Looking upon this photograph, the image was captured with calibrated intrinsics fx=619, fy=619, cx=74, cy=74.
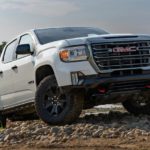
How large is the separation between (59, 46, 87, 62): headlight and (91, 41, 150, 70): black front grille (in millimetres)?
155

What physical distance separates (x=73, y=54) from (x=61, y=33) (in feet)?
5.16

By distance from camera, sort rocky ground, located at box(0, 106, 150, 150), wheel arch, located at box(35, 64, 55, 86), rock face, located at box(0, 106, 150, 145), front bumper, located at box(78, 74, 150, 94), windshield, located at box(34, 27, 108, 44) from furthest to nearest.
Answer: windshield, located at box(34, 27, 108, 44) → wheel arch, located at box(35, 64, 55, 86) → front bumper, located at box(78, 74, 150, 94) → rock face, located at box(0, 106, 150, 145) → rocky ground, located at box(0, 106, 150, 150)

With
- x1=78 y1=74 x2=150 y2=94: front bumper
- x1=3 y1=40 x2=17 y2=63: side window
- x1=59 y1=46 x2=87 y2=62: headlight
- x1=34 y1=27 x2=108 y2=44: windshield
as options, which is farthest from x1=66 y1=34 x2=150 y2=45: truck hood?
x1=3 y1=40 x2=17 y2=63: side window

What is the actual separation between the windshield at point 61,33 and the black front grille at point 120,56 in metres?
1.41

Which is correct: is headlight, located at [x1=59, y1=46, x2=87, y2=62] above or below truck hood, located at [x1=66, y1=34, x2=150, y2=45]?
below

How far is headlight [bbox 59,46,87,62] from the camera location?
946 cm

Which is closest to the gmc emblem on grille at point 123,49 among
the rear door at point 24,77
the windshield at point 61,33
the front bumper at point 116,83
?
the front bumper at point 116,83

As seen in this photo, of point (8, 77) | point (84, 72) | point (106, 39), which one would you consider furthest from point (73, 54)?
point (8, 77)

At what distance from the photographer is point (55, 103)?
9.79 meters

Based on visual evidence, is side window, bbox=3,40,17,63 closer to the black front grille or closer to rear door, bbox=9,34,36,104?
rear door, bbox=9,34,36,104

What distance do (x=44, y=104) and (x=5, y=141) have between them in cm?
126

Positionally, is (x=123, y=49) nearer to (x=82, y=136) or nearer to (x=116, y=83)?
(x=116, y=83)

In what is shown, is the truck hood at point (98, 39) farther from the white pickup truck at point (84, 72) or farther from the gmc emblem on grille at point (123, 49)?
the gmc emblem on grille at point (123, 49)

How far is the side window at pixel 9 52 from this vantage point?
11.8m
